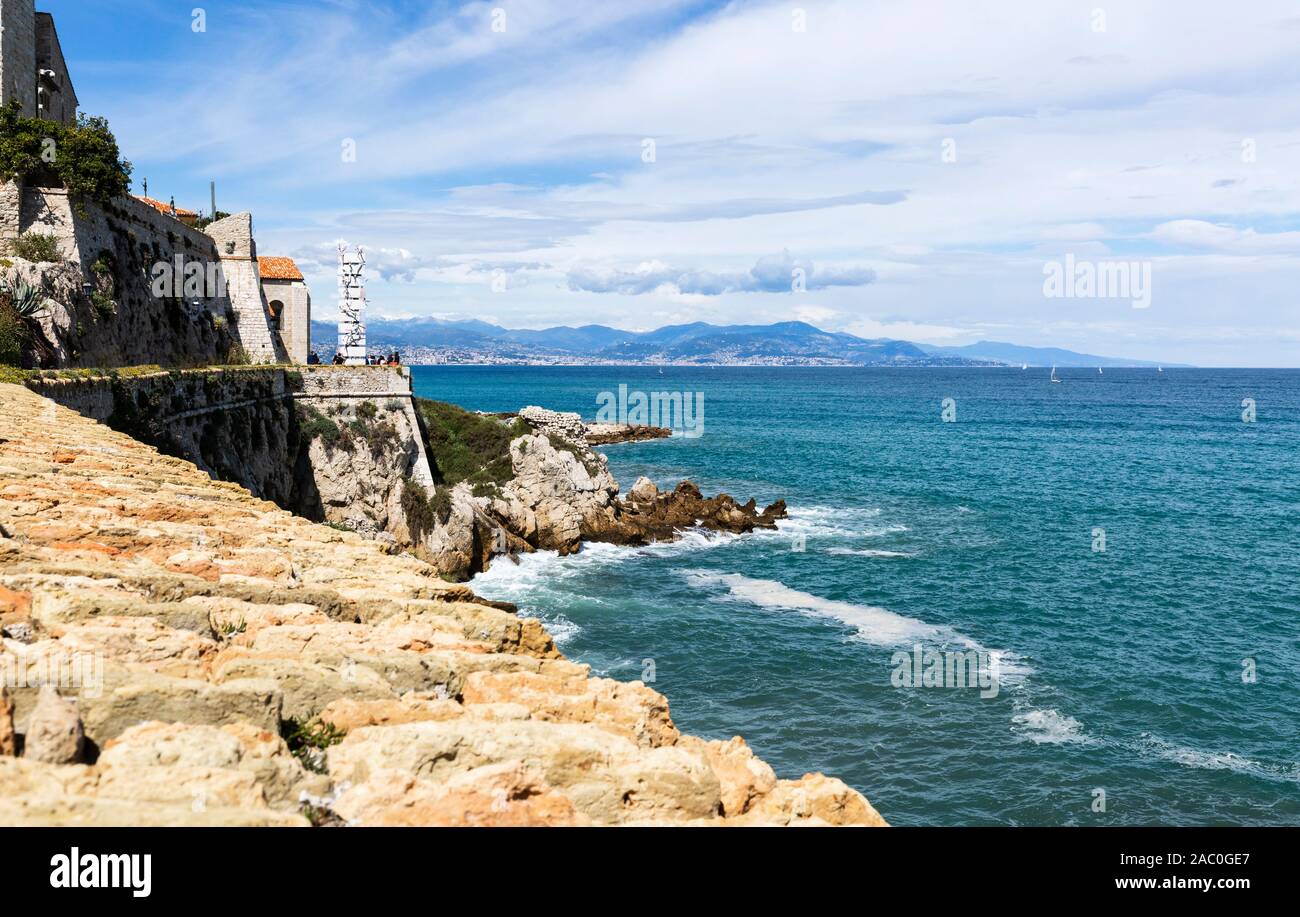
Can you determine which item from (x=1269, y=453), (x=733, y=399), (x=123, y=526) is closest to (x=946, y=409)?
(x=733, y=399)

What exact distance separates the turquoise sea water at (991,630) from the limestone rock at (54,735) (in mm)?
19922

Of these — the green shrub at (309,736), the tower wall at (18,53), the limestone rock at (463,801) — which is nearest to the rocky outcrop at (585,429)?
the tower wall at (18,53)

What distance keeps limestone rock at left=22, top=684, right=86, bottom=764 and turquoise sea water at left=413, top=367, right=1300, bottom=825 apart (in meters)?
19.9

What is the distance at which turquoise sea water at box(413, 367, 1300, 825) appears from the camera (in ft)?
76.6

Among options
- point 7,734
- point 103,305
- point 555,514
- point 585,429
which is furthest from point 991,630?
point 585,429

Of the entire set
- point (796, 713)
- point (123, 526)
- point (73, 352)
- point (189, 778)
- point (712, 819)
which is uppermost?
point (73, 352)

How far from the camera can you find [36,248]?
29031 mm

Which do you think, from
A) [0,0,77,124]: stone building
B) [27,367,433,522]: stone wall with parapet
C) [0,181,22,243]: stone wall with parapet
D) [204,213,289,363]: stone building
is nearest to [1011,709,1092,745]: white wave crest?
[27,367,433,522]: stone wall with parapet

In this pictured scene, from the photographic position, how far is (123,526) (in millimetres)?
8125

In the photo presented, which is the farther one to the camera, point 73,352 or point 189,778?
point 73,352
